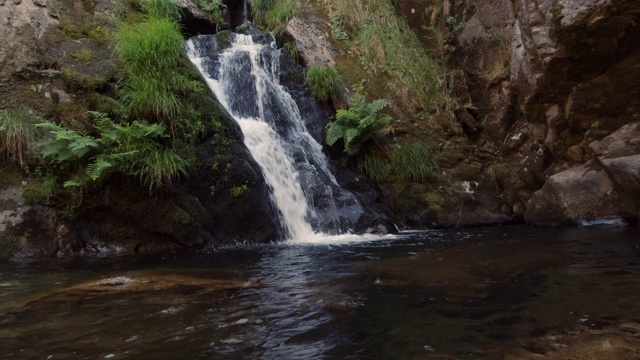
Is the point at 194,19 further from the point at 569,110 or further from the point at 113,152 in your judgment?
the point at 569,110

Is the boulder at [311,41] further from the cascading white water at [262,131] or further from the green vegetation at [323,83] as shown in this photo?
the cascading white water at [262,131]

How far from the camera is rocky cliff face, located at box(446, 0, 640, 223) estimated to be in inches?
258

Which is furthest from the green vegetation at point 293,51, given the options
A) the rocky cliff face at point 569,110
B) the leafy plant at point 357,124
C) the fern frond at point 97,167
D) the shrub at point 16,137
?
the shrub at point 16,137

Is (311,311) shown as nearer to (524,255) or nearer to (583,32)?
(524,255)

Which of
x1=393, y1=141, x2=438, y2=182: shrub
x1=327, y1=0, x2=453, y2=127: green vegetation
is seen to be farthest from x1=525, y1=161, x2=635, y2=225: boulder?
x1=327, y1=0, x2=453, y2=127: green vegetation

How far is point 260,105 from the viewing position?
8961 millimetres

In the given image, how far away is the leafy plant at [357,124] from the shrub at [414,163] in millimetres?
662

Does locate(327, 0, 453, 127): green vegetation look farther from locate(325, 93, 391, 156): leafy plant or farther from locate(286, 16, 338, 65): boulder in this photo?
locate(325, 93, 391, 156): leafy plant

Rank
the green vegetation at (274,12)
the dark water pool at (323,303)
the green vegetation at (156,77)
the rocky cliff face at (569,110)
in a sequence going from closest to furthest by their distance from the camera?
the dark water pool at (323,303)
the rocky cliff face at (569,110)
the green vegetation at (156,77)
the green vegetation at (274,12)

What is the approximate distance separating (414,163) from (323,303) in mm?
5606

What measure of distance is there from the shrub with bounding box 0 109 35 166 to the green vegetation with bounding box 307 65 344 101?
202 inches

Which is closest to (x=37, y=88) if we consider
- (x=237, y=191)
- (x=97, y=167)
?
(x=97, y=167)

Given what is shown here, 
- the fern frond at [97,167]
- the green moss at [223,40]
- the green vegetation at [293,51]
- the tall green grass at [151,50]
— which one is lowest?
the fern frond at [97,167]

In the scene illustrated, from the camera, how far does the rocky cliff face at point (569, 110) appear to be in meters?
6.55
